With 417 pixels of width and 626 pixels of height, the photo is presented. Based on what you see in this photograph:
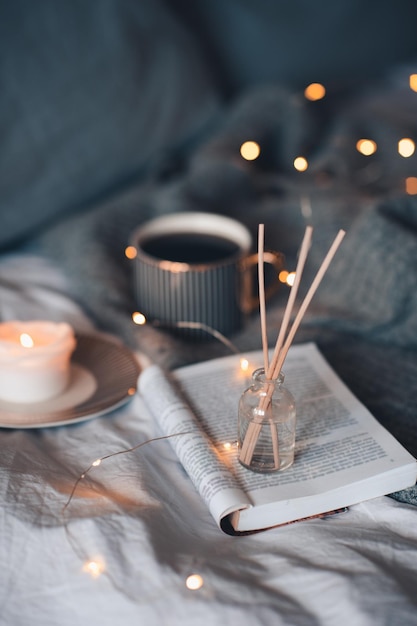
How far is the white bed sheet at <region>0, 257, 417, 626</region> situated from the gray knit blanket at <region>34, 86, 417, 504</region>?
0.09 meters

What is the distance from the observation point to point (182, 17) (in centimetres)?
121

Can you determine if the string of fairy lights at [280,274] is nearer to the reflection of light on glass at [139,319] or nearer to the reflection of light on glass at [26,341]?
the reflection of light on glass at [139,319]

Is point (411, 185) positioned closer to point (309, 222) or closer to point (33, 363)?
point (309, 222)

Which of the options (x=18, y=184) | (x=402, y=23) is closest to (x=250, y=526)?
(x=18, y=184)

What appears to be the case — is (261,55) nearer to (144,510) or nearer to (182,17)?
(182,17)

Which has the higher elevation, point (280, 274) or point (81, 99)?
point (81, 99)

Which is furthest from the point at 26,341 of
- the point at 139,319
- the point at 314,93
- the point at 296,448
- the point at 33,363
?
the point at 314,93

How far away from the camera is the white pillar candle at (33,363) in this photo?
0.65 metres

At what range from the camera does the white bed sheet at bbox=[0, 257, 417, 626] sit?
47 centimetres

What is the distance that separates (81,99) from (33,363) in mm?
513

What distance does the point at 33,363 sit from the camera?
25.6 inches

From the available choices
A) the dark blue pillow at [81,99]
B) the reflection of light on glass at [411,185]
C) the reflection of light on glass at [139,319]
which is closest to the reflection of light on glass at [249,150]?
the dark blue pillow at [81,99]

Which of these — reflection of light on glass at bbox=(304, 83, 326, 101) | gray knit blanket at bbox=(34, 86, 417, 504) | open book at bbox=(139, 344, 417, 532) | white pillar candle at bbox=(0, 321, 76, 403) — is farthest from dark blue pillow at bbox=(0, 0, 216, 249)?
open book at bbox=(139, 344, 417, 532)

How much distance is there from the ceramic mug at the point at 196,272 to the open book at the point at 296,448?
88 millimetres
